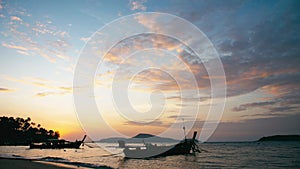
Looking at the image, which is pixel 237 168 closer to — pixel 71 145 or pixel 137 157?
pixel 137 157

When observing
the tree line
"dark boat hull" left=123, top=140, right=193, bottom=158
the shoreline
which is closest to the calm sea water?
"dark boat hull" left=123, top=140, right=193, bottom=158

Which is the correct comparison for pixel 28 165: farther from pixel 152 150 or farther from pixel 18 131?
pixel 18 131

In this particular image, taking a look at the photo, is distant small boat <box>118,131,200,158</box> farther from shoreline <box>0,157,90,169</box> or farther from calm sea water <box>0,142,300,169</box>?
shoreline <box>0,157,90,169</box>

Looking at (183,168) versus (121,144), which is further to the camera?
(121,144)

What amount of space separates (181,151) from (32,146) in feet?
170

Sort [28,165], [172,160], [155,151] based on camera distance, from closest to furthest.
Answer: [28,165]
[172,160]
[155,151]

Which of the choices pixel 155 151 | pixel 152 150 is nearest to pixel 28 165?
pixel 152 150

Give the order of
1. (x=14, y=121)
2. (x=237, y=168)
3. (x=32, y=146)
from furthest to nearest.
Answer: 1. (x=14, y=121)
2. (x=32, y=146)
3. (x=237, y=168)

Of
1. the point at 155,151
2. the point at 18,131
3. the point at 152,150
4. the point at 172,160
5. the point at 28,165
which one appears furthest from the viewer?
the point at 18,131

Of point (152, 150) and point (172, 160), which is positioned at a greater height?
point (152, 150)

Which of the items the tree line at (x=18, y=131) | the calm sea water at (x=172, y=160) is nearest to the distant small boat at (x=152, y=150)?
the calm sea water at (x=172, y=160)

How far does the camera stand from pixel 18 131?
132 meters

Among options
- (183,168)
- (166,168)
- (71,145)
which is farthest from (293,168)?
(71,145)

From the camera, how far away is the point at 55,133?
167125 mm
